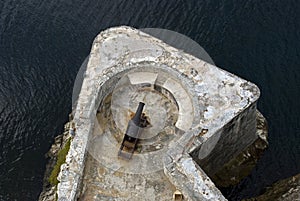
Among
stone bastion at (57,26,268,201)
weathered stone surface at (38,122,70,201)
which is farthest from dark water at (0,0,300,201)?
stone bastion at (57,26,268,201)

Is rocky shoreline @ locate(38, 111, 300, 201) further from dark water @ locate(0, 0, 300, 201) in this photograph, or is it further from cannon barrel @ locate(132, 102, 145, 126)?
cannon barrel @ locate(132, 102, 145, 126)

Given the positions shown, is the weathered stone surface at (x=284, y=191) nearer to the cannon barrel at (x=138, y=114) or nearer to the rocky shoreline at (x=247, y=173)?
the rocky shoreline at (x=247, y=173)

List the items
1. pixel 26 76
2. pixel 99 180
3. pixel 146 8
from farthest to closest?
pixel 146 8 → pixel 26 76 → pixel 99 180

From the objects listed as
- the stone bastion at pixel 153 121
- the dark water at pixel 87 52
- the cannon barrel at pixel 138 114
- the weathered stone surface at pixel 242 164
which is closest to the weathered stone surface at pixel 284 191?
the dark water at pixel 87 52

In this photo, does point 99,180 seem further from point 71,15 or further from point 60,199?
point 71,15

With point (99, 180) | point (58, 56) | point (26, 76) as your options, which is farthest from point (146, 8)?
point (99, 180)
